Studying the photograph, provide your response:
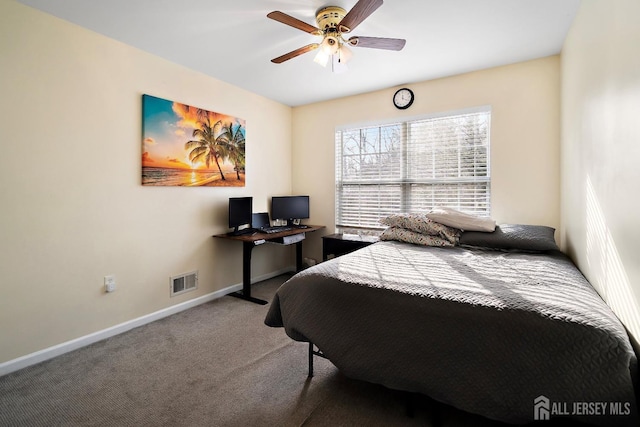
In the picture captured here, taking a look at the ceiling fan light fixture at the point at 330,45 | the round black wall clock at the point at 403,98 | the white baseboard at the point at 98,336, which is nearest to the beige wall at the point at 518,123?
the round black wall clock at the point at 403,98

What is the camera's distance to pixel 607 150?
1636 mm

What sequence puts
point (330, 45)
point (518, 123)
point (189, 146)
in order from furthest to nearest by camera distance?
1. point (189, 146)
2. point (518, 123)
3. point (330, 45)

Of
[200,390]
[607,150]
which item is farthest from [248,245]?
[607,150]

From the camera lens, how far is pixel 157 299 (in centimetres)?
305

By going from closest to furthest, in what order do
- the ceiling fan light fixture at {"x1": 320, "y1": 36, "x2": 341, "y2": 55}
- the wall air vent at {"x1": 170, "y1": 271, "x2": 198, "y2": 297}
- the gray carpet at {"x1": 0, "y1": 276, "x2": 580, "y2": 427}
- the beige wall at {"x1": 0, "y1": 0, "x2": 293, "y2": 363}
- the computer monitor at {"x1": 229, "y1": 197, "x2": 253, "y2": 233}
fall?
the gray carpet at {"x1": 0, "y1": 276, "x2": 580, "y2": 427} → the beige wall at {"x1": 0, "y1": 0, "x2": 293, "y2": 363} → the ceiling fan light fixture at {"x1": 320, "y1": 36, "x2": 341, "y2": 55} → the wall air vent at {"x1": 170, "y1": 271, "x2": 198, "y2": 297} → the computer monitor at {"x1": 229, "y1": 197, "x2": 253, "y2": 233}

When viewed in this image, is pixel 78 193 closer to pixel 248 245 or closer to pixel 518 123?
pixel 248 245

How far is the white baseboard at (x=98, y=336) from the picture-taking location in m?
2.17

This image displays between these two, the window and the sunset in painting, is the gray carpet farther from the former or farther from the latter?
the window

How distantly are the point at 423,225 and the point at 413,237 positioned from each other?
0.16 meters

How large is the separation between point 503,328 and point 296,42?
262 centimetres

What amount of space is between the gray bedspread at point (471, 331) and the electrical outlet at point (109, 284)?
1.62 metres

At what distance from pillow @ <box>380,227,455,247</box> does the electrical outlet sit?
8.35 ft

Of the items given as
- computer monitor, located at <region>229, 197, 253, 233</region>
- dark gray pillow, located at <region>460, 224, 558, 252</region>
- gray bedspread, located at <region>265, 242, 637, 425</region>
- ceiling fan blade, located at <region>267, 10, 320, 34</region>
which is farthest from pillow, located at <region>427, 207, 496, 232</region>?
computer monitor, located at <region>229, 197, 253, 233</region>

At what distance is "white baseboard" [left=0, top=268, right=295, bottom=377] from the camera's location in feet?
7.13
